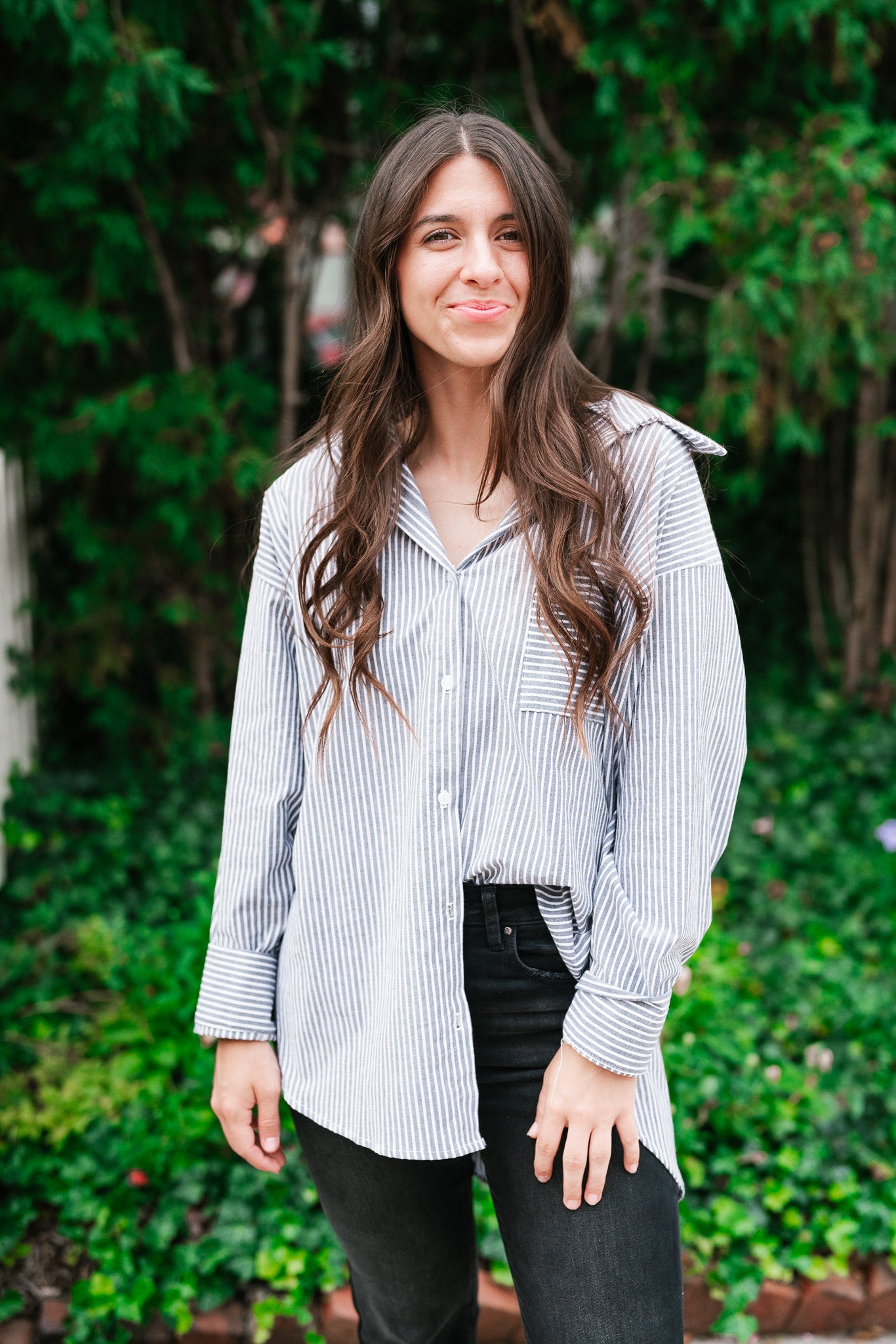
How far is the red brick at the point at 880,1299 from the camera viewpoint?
7.12 feet

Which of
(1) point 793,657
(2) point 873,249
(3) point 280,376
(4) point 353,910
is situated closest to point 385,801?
(4) point 353,910

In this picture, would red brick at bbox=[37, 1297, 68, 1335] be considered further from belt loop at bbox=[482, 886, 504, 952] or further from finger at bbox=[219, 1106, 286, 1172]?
belt loop at bbox=[482, 886, 504, 952]

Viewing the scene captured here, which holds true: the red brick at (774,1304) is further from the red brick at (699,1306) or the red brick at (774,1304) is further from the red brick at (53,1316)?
the red brick at (53,1316)

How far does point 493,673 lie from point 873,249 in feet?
9.53

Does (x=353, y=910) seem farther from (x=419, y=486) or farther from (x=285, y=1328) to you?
(x=285, y=1328)

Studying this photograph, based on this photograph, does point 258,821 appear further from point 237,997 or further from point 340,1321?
point 340,1321

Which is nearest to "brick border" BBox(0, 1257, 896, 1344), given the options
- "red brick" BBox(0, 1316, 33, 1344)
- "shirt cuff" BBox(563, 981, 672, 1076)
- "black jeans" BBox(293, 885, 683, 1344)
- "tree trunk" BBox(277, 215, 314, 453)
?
"red brick" BBox(0, 1316, 33, 1344)

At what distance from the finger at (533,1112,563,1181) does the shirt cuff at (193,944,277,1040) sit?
40 centimetres

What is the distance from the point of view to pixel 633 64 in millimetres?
3428

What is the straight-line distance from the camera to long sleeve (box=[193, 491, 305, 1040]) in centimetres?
140

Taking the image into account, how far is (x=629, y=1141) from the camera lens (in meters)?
1.21

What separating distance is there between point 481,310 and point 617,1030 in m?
0.83

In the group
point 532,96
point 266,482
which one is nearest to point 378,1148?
point 266,482

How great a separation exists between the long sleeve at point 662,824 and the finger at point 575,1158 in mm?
93
